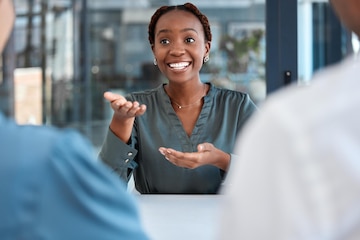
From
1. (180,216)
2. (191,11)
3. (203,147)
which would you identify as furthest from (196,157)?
(191,11)

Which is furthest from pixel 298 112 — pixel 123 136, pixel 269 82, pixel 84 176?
pixel 269 82

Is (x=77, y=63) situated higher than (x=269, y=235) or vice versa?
(x=77, y=63)

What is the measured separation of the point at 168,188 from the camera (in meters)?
1.95

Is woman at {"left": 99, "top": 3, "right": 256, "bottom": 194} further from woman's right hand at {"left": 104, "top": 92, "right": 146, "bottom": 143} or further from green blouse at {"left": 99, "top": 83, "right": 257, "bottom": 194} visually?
woman's right hand at {"left": 104, "top": 92, "right": 146, "bottom": 143}

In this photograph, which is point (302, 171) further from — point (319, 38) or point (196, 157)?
point (319, 38)

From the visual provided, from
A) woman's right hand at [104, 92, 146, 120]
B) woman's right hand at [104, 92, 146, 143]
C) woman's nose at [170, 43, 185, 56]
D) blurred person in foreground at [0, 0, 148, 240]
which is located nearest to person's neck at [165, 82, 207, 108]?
woman's nose at [170, 43, 185, 56]

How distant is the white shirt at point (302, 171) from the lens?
1.53 feet

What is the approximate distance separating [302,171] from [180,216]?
3.73 ft

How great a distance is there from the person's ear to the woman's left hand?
0.94 meters

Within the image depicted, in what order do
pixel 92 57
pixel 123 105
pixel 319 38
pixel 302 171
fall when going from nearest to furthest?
pixel 302 171 < pixel 123 105 < pixel 319 38 < pixel 92 57

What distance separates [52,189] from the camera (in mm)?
534

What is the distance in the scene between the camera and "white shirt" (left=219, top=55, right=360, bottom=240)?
0.47 metres

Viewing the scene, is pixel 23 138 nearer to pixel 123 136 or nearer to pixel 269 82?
pixel 123 136

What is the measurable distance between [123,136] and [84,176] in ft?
3.97
